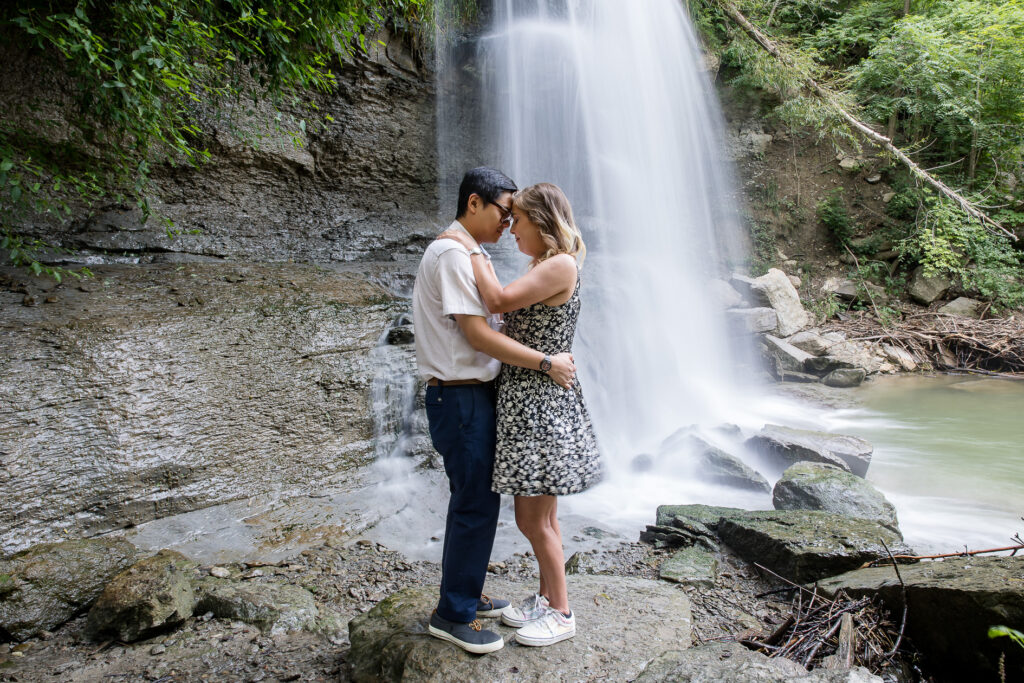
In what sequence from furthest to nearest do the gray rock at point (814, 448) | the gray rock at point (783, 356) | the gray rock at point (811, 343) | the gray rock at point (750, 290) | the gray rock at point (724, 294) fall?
the gray rock at point (750, 290), the gray rock at point (724, 294), the gray rock at point (811, 343), the gray rock at point (783, 356), the gray rock at point (814, 448)

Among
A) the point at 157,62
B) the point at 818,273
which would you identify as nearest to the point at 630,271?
the point at 818,273

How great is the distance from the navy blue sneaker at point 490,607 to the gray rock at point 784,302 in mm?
8904

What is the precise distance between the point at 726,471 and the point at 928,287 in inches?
320

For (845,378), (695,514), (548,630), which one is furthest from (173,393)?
(845,378)

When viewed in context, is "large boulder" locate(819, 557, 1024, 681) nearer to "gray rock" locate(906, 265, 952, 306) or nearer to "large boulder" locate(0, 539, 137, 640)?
"large boulder" locate(0, 539, 137, 640)

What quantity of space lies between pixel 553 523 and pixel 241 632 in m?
1.62

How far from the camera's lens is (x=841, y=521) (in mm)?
3605

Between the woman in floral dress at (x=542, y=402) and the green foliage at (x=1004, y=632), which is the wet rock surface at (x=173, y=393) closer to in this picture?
the woman in floral dress at (x=542, y=402)

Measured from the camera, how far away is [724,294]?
32.9 ft

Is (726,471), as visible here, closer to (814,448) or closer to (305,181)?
(814,448)

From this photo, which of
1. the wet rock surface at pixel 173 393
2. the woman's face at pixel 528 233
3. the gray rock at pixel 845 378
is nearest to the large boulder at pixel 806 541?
the woman's face at pixel 528 233

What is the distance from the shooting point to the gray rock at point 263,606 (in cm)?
284

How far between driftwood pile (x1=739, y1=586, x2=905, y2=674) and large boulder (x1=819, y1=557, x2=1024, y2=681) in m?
0.09

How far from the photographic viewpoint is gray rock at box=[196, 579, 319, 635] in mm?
2840
